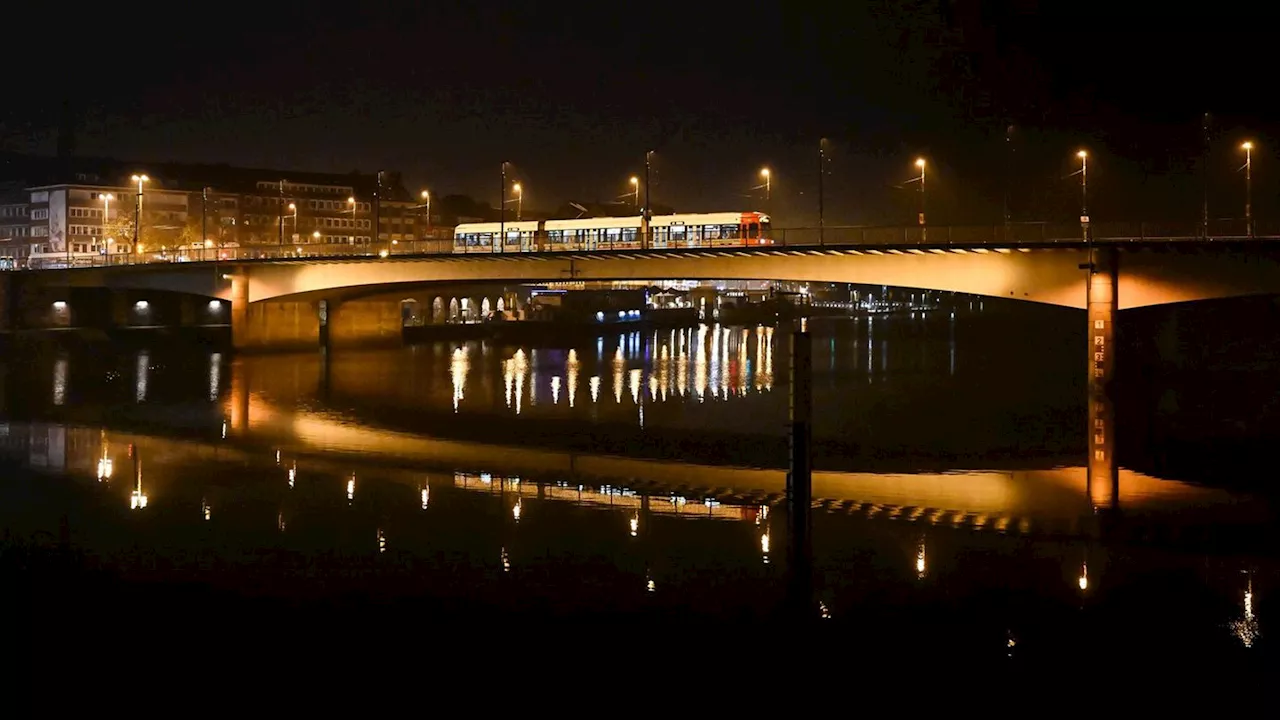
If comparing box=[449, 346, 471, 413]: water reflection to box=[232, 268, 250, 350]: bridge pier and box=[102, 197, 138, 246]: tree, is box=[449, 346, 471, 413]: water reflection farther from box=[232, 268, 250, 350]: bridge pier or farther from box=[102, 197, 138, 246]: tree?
box=[102, 197, 138, 246]: tree

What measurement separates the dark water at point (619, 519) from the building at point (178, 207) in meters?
69.2

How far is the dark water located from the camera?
15742mm

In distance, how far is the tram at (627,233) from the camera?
53781mm

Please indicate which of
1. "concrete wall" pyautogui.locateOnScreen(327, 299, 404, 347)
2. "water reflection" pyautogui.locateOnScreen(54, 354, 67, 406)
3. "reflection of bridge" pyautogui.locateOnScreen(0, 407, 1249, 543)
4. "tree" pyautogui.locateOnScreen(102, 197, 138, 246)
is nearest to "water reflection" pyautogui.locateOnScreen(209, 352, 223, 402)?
"water reflection" pyautogui.locateOnScreen(54, 354, 67, 406)

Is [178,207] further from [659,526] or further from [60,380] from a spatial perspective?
[659,526]

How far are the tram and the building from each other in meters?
37.7

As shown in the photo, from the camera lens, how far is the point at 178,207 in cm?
12600

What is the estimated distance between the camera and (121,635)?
1462 centimetres

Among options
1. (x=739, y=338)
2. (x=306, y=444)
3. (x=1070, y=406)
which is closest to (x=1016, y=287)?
(x=1070, y=406)

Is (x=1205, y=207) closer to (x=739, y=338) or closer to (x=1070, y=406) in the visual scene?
(x=1070, y=406)

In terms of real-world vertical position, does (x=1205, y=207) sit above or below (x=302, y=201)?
below

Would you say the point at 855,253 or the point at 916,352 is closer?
the point at 855,253

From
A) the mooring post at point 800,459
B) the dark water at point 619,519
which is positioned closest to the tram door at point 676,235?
the dark water at point 619,519

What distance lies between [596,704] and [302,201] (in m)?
132
